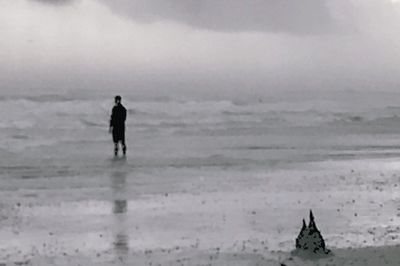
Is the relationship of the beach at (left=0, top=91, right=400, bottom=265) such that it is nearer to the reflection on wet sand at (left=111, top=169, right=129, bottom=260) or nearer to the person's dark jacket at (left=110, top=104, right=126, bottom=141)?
the reflection on wet sand at (left=111, top=169, right=129, bottom=260)

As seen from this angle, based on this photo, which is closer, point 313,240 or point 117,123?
point 313,240

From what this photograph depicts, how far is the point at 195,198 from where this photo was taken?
45.1 feet

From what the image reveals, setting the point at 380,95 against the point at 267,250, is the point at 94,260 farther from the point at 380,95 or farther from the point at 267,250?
the point at 380,95

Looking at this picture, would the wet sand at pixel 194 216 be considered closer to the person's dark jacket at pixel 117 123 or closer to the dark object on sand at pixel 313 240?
the dark object on sand at pixel 313 240

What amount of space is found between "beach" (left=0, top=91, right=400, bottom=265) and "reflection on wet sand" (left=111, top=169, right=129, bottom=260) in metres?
0.02

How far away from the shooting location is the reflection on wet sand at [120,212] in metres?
9.40

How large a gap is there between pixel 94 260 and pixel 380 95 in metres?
76.1

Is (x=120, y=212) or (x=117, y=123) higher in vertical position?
(x=117, y=123)

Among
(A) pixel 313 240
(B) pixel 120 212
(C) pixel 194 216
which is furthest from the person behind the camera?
(B) pixel 120 212

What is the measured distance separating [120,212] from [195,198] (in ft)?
6.37

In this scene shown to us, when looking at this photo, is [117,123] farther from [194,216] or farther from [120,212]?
[194,216]

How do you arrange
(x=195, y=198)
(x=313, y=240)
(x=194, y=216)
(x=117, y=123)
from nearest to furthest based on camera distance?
(x=313, y=240)
(x=194, y=216)
(x=195, y=198)
(x=117, y=123)

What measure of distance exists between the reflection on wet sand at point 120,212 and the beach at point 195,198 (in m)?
0.02

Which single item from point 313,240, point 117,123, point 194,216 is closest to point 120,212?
point 194,216
